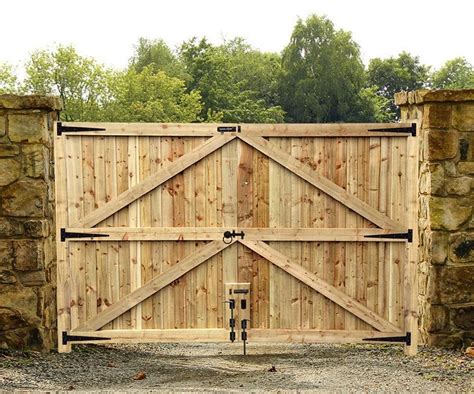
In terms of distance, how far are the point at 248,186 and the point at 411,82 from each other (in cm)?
6157

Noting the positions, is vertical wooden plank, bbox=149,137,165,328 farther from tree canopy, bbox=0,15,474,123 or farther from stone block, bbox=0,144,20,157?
tree canopy, bbox=0,15,474,123

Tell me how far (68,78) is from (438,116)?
3588cm

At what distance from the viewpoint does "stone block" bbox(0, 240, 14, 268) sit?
29.7 ft

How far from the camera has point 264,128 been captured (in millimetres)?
8922

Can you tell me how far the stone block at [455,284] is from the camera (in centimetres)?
917

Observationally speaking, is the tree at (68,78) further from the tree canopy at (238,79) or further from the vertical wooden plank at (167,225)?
the vertical wooden plank at (167,225)

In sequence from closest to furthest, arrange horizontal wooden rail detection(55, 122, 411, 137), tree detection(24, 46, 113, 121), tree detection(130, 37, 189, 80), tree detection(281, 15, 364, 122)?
horizontal wooden rail detection(55, 122, 411, 137) → tree detection(24, 46, 113, 121) → tree detection(130, 37, 189, 80) → tree detection(281, 15, 364, 122)

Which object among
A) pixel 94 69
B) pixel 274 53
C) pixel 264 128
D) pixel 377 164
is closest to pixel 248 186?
pixel 264 128

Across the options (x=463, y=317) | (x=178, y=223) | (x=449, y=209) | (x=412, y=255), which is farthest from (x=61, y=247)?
(x=463, y=317)

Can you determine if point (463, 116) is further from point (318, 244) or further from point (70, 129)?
point (70, 129)

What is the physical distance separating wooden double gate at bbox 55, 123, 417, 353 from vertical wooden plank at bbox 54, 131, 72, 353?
0.01m

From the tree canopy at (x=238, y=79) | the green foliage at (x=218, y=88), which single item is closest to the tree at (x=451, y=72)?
the tree canopy at (x=238, y=79)

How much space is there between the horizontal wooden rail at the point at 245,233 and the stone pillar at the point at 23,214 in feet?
1.80

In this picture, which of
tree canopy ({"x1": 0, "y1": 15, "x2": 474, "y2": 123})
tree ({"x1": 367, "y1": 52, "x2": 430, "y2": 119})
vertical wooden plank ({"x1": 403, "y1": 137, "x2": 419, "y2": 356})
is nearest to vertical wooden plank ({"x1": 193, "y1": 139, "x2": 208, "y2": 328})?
vertical wooden plank ({"x1": 403, "y1": 137, "x2": 419, "y2": 356})
